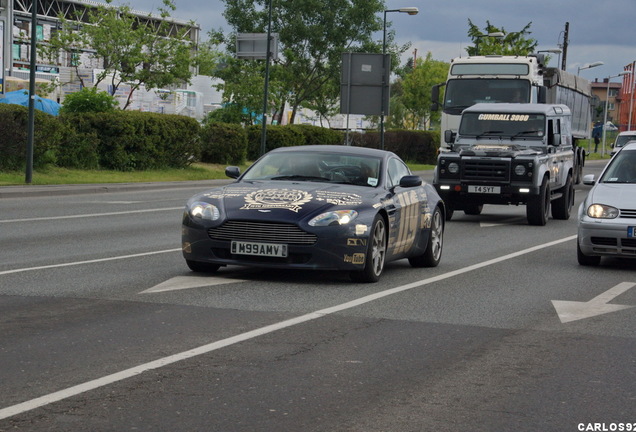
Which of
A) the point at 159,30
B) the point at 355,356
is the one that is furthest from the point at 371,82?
the point at 355,356

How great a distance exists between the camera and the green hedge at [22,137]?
3002cm

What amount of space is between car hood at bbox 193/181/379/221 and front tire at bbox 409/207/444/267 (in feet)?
5.43

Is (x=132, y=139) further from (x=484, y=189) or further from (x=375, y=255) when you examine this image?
(x=375, y=255)

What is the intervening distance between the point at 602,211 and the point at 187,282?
526 cm

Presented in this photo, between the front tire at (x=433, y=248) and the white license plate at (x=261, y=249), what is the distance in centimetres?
273

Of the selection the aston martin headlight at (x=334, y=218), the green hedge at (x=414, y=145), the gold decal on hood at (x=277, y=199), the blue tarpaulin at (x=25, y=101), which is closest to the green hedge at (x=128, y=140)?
the blue tarpaulin at (x=25, y=101)

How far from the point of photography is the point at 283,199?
11164 mm

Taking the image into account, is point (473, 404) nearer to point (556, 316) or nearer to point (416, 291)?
point (556, 316)

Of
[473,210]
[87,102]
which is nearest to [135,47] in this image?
[87,102]

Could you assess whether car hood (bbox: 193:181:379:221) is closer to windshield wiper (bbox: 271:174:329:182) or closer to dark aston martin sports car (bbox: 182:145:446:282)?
dark aston martin sports car (bbox: 182:145:446:282)

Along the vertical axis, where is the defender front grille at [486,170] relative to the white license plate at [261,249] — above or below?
above

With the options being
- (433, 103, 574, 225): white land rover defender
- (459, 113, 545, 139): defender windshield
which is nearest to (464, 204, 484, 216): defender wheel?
(433, 103, 574, 225): white land rover defender

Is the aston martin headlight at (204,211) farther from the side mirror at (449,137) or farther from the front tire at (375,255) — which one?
the side mirror at (449,137)

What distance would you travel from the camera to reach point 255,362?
711cm
